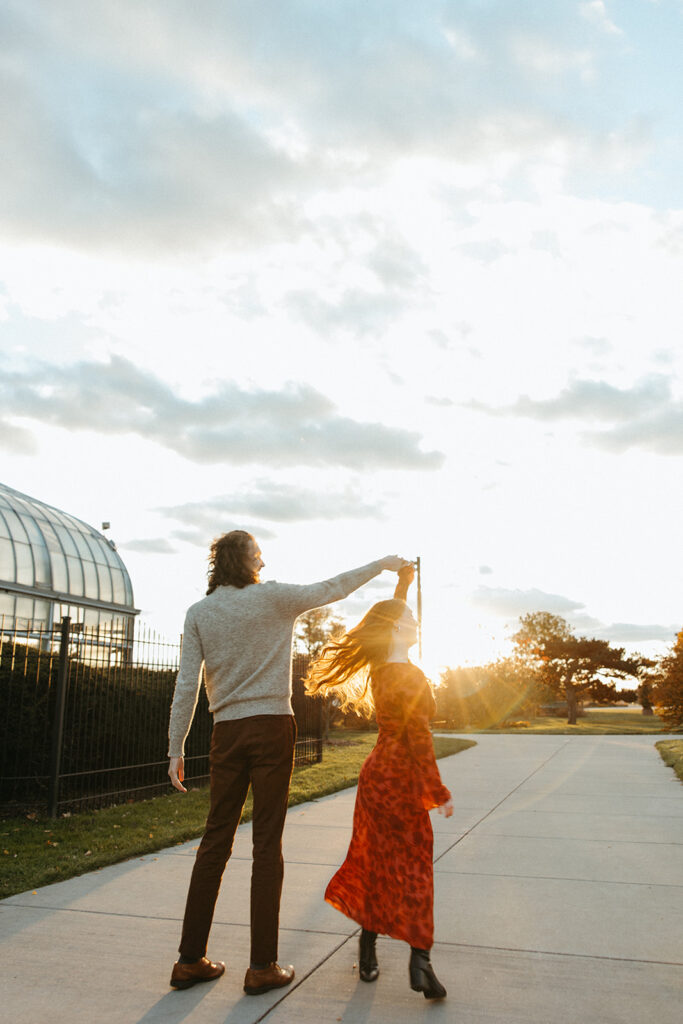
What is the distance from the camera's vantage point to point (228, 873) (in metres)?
5.79

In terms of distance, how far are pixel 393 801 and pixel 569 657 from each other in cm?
4015

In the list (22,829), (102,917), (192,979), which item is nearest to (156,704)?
(22,829)

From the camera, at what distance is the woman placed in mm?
3734

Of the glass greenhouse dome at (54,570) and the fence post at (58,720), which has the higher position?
the glass greenhouse dome at (54,570)

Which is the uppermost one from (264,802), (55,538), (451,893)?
(55,538)

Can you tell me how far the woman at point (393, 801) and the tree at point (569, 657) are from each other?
36.6m

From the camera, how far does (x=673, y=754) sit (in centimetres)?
1412

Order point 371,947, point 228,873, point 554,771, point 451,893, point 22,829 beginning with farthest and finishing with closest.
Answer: point 554,771 < point 22,829 < point 228,873 < point 451,893 < point 371,947

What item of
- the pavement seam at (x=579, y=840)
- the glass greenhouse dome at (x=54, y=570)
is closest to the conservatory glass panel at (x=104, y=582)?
the glass greenhouse dome at (x=54, y=570)

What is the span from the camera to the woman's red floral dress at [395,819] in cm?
374

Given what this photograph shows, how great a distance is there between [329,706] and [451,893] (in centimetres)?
1640

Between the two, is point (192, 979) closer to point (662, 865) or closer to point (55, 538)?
point (662, 865)

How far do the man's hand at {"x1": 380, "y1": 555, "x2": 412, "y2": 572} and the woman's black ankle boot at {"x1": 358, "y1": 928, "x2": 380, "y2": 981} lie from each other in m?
1.69

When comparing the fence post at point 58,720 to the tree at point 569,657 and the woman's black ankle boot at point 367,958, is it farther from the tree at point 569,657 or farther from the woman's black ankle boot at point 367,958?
the tree at point 569,657
